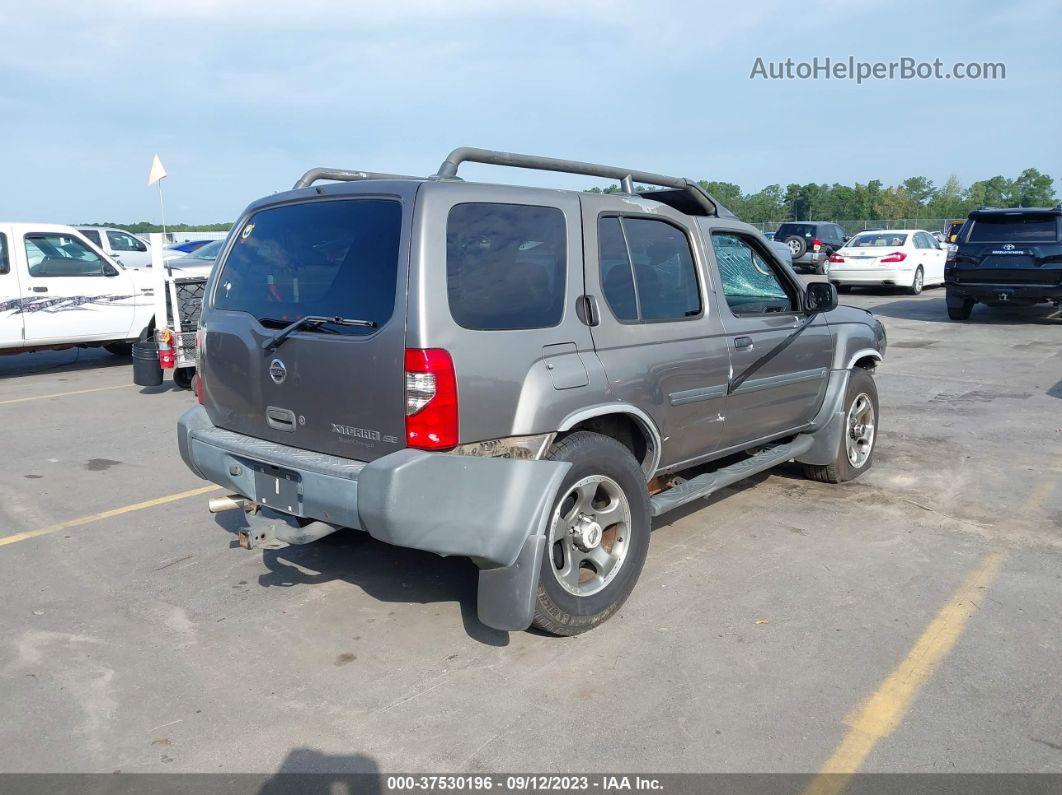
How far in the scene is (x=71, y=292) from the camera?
11.6m

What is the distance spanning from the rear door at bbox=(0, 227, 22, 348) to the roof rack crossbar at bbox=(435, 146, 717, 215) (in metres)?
9.13

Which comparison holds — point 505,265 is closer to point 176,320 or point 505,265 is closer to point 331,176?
point 331,176

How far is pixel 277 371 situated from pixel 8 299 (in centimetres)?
891

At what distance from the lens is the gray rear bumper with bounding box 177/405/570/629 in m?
3.46

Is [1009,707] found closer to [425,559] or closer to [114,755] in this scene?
[425,559]

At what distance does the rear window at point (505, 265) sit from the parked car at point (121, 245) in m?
17.7

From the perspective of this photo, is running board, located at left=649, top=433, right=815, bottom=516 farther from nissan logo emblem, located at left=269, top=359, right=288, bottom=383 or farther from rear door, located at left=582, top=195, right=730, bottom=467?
nissan logo emblem, located at left=269, top=359, right=288, bottom=383

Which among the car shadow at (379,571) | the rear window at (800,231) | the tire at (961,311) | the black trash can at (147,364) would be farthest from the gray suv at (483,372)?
the rear window at (800,231)

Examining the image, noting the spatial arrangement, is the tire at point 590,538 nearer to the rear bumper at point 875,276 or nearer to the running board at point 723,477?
the running board at point 723,477

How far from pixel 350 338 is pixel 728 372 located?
218 cm

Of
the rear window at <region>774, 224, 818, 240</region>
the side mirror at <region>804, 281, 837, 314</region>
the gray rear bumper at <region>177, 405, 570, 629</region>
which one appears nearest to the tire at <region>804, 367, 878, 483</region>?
the side mirror at <region>804, 281, 837, 314</region>

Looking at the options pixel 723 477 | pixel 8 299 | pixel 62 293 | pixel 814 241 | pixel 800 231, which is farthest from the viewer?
pixel 800 231

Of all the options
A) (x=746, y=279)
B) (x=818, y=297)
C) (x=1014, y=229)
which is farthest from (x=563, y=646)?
(x=1014, y=229)

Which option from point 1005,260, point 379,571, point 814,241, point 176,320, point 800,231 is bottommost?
point 379,571
